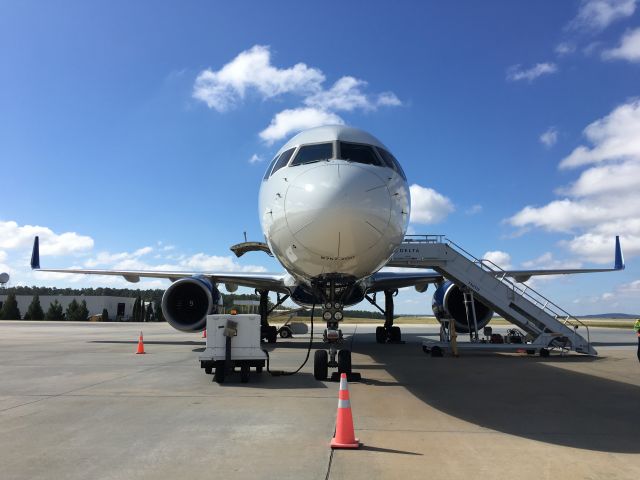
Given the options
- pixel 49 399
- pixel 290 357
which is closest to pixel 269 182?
pixel 49 399

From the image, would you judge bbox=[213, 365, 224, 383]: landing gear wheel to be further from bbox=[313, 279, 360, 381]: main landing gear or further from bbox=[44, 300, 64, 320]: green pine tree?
bbox=[44, 300, 64, 320]: green pine tree

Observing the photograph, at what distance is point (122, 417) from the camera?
219 inches

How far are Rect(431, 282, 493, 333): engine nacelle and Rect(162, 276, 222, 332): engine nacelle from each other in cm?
674

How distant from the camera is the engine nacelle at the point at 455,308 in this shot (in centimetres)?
1485

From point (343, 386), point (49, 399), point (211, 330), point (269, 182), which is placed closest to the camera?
point (343, 386)

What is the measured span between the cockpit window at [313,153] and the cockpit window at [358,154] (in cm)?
19

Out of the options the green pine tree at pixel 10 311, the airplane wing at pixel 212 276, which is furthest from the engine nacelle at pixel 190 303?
the green pine tree at pixel 10 311

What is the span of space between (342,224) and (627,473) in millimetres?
3542

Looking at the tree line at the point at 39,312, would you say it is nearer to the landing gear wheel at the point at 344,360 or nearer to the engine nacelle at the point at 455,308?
the engine nacelle at the point at 455,308

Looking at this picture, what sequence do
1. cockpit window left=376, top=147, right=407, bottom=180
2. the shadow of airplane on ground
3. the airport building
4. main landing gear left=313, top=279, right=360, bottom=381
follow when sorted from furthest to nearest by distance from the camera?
the airport building < main landing gear left=313, top=279, right=360, bottom=381 < cockpit window left=376, top=147, right=407, bottom=180 < the shadow of airplane on ground

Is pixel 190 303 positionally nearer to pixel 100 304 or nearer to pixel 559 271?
pixel 559 271

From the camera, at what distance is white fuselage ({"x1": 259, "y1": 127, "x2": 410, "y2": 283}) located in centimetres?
588

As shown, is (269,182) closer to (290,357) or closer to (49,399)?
(49,399)

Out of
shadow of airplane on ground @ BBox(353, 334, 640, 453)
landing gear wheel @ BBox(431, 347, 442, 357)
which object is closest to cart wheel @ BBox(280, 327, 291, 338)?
landing gear wheel @ BBox(431, 347, 442, 357)
